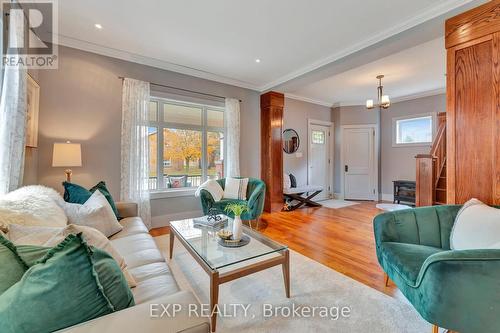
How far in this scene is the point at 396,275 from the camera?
59.7 inches

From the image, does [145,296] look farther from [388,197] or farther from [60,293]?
[388,197]

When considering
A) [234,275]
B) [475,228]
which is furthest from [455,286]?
[234,275]

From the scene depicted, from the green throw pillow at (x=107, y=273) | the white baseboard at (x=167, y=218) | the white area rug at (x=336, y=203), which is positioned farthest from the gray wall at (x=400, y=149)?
the green throw pillow at (x=107, y=273)

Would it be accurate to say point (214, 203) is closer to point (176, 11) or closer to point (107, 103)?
point (107, 103)

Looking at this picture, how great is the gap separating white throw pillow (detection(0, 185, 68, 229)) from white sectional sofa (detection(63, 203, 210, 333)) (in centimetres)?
51

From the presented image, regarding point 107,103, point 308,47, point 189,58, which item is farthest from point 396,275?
point 107,103

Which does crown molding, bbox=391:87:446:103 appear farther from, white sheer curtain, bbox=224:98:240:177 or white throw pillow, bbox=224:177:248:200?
white throw pillow, bbox=224:177:248:200

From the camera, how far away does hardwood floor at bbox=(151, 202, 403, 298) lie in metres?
2.27

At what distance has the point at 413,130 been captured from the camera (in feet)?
18.5

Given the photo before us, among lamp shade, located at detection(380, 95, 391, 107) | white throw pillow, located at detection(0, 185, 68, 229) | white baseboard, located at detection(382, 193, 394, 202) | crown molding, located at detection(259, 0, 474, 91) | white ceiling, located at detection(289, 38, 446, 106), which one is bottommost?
white baseboard, located at detection(382, 193, 394, 202)

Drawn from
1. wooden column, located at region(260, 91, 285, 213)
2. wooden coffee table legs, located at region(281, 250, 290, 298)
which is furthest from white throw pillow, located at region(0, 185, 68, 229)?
wooden column, located at region(260, 91, 285, 213)

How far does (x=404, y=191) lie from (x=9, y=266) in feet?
21.7

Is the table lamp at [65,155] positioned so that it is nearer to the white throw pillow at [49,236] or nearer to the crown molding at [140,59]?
the crown molding at [140,59]

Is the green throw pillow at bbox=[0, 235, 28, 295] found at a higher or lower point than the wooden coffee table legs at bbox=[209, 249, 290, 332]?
higher
